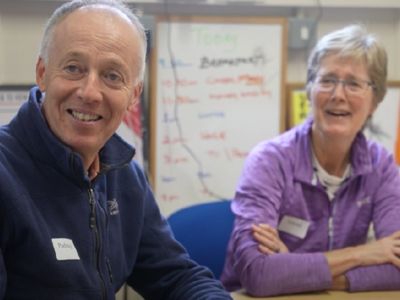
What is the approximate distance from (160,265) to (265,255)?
1.08ft

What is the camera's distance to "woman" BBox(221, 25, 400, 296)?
181 centimetres

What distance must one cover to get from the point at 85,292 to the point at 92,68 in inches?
19.9

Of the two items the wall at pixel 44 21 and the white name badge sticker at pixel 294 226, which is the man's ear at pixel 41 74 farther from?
the wall at pixel 44 21

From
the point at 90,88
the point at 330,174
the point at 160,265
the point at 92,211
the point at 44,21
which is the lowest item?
the point at 160,265

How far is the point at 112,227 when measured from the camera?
1363 millimetres

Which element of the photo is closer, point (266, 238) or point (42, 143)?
point (42, 143)

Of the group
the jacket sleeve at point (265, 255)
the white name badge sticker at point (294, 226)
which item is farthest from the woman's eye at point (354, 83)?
the white name badge sticker at point (294, 226)

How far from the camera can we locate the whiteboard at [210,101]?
259cm

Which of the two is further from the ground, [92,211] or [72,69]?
[72,69]

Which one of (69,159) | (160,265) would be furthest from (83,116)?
(160,265)

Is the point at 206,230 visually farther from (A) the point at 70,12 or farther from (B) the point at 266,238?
(A) the point at 70,12

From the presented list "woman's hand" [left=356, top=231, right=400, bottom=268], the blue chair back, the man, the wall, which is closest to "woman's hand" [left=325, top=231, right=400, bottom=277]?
"woman's hand" [left=356, top=231, right=400, bottom=268]

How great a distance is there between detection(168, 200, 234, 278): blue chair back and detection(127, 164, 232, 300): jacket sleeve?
0.41 meters

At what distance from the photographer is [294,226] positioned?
6.09ft
